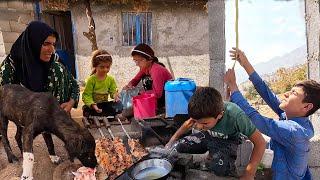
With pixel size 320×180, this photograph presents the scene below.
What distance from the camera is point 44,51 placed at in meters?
4.14

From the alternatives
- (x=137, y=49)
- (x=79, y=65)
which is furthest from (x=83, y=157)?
(x=79, y=65)

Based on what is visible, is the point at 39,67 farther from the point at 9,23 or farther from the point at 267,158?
the point at 9,23

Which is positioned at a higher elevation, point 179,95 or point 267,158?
point 179,95

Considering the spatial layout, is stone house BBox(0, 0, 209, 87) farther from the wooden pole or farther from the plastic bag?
the plastic bag

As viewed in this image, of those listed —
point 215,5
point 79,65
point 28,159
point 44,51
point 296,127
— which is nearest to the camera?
point 296,127

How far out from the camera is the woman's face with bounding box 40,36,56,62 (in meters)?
4.08

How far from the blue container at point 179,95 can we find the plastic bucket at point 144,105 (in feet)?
1.63

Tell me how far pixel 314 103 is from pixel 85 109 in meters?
4.40

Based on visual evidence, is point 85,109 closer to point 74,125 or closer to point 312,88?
point 74,125

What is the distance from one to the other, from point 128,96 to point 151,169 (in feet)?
10.7

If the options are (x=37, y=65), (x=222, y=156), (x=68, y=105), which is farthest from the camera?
(x=68, y=105)

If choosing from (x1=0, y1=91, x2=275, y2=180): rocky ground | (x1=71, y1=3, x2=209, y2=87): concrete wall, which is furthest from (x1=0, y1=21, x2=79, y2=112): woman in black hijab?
(x1=71, y1=3, x2=209, y2=87): concrete wall

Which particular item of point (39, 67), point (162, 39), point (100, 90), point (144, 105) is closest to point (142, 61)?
point (144, 105)

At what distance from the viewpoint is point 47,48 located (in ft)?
13.5
